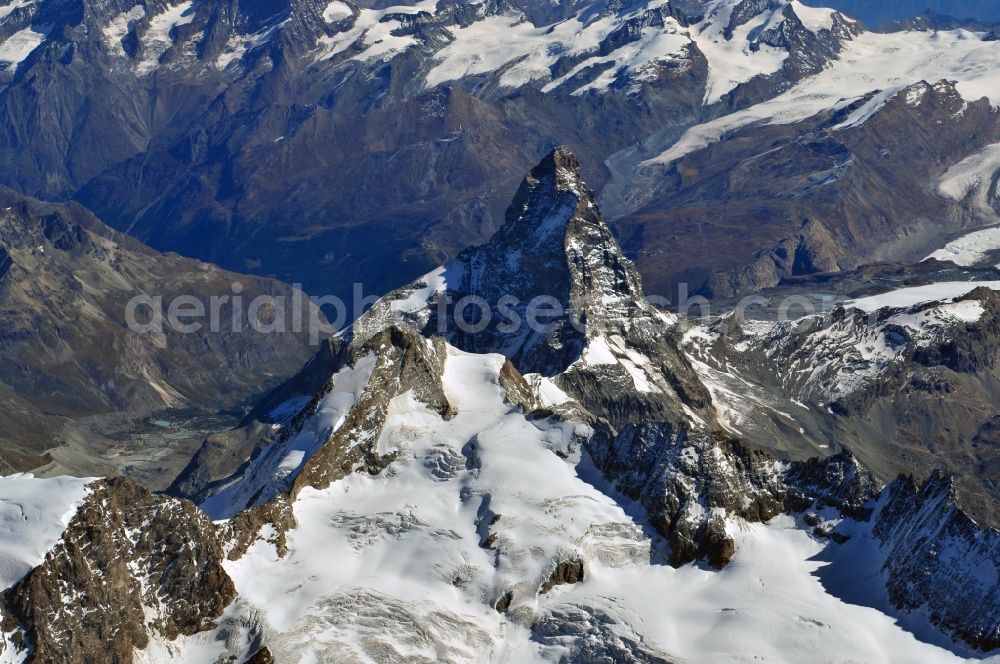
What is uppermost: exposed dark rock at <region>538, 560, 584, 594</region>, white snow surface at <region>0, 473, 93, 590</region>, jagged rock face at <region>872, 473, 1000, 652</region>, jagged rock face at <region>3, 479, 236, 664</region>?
white snow surface at <region>0, 473, 93, 590</region>

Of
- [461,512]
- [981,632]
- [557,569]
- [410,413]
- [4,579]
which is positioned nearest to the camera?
[4,579]

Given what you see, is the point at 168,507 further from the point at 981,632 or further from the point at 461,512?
the point at 981,632

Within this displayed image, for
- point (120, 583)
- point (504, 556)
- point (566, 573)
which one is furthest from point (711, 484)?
point (120, 583)

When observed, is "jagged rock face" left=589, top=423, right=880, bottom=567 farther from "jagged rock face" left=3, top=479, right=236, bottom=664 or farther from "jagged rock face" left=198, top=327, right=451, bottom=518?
"jagged rock face" left=3, top=479, right=236, bottom=664

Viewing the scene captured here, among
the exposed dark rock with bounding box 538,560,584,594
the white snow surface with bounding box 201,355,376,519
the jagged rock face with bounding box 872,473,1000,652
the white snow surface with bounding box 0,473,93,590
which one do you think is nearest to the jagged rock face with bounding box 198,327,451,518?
the white snow surface with bounding box 201,355,376,519

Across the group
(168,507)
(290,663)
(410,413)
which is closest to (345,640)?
(290,663)

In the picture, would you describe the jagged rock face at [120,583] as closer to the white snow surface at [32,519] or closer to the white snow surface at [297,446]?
the white snow surface at [32,519]
